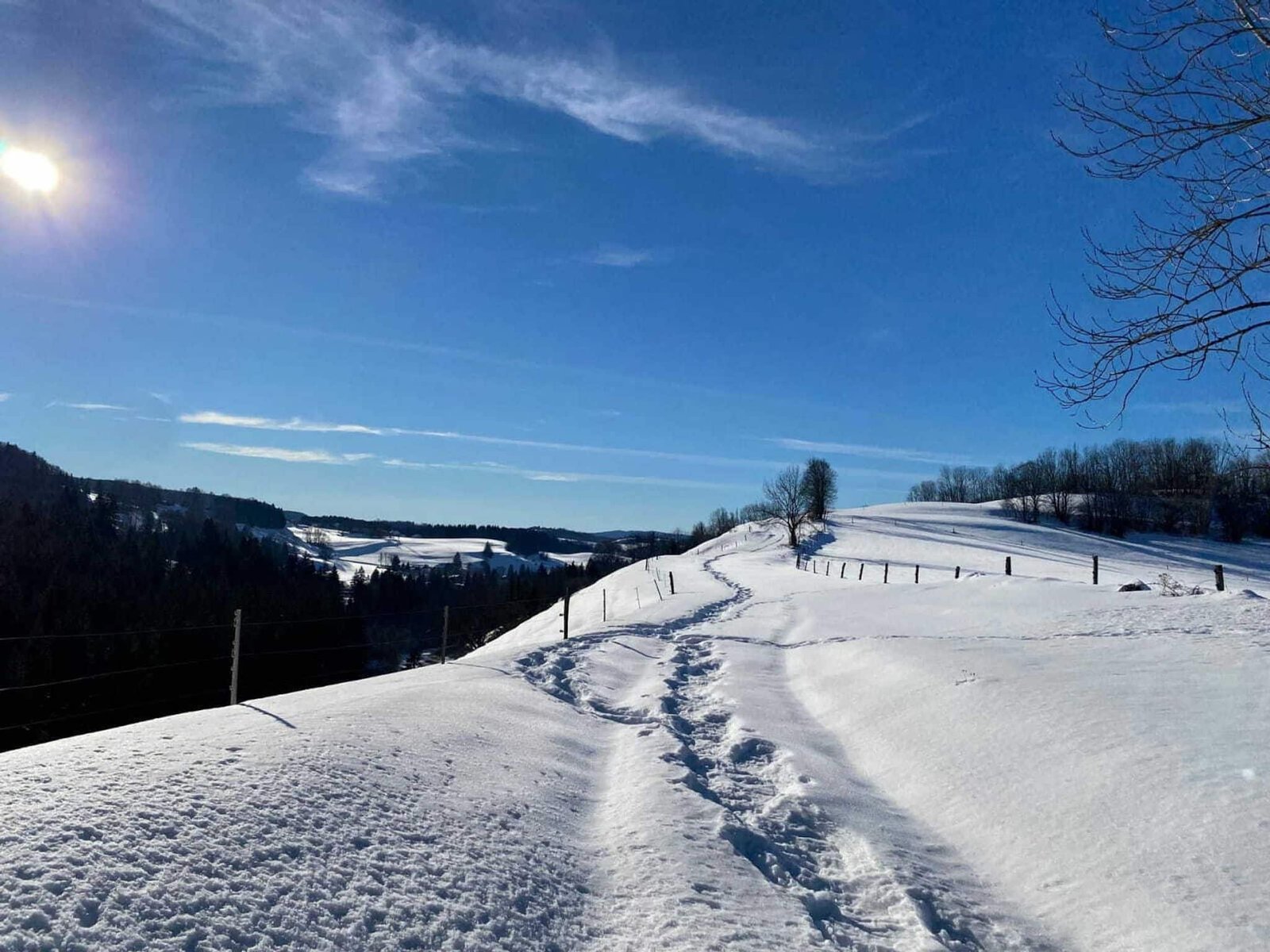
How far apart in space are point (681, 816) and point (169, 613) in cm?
6931

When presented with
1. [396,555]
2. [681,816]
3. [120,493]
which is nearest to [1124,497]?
[681,816]

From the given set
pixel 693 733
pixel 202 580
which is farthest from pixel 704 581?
pixel 202 580

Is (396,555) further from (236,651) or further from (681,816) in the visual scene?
(681,816)

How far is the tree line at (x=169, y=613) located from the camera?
38969mm

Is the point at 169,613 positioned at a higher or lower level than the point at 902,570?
lower

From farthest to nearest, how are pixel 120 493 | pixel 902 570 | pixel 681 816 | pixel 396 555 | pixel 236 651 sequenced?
pixel 396 555
pixel 120 493
pixel 902 570
pixel 236 651
pixel 681 816

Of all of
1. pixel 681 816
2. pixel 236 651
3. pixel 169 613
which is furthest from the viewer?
pixel 169 613

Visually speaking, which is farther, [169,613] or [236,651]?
[169,613]

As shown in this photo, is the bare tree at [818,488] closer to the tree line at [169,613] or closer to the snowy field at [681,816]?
Result: the tree line at [169,613]

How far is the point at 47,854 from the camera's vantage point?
305 centimetres

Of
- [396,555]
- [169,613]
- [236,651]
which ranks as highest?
[236,651]

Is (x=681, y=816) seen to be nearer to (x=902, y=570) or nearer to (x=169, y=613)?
(x=902, y=570)

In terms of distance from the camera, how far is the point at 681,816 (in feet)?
17.8

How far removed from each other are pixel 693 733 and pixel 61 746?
222 inches
